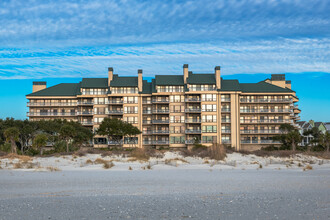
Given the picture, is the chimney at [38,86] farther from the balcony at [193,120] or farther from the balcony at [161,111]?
the balcony at [193,120]

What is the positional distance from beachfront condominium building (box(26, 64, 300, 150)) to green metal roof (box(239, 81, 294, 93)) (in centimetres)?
25

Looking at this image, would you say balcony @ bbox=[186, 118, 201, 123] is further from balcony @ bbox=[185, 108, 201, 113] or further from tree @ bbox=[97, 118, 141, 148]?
tree @ bbox=[97, 118, 141, 148]

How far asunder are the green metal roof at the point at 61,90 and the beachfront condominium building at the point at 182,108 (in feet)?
3.50

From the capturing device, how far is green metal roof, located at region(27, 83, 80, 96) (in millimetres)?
98125

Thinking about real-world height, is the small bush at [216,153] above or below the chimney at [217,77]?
below

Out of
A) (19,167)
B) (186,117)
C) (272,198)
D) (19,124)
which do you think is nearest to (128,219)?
(272,198)


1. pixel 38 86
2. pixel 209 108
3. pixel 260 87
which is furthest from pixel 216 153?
pixel 38 86

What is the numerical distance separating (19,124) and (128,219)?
6567cm

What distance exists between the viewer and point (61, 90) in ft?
327

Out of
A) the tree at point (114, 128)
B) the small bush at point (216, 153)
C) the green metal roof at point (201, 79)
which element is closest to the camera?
the small bush at point (216, 153)

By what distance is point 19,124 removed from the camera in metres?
68.3

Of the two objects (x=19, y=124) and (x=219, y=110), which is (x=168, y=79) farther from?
(x=19, y=124)

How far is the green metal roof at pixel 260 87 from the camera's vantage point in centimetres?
9588

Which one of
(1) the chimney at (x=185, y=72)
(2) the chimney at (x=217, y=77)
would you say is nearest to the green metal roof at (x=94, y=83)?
(1) the chimney at (x=185, y=72)
